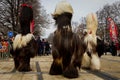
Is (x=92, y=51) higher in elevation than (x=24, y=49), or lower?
lower

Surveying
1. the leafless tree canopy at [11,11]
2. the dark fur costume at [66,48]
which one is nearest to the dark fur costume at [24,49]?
the dark fur costume at [66,48]

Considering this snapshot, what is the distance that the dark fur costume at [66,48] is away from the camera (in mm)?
10474

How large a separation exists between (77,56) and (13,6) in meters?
38.4

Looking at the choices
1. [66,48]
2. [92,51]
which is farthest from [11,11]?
[66,48]

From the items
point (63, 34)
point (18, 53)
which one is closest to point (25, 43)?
point (18, 53)

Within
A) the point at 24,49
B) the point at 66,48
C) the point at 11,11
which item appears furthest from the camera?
the point at 11,11

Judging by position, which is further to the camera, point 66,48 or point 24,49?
point 24,49

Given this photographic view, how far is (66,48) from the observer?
34.3 ft

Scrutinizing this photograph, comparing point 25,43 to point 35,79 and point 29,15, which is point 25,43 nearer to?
point 29,15

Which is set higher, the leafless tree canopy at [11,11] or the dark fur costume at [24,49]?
the leafless tree canopy at [11,11]

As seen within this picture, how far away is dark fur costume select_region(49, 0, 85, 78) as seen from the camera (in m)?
10.5

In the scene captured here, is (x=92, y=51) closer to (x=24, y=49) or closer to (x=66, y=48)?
(x=24, y=49)

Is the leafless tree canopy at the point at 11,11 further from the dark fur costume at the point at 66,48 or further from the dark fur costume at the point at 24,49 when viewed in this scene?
the dark fur costume at the point at 66,48

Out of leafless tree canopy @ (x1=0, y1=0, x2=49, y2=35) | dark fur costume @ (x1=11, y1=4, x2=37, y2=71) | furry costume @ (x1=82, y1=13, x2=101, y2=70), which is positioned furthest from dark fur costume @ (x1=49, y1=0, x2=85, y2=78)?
leafless tree canopy @ (x1=0, y1=0, x2=49, y2=35)
